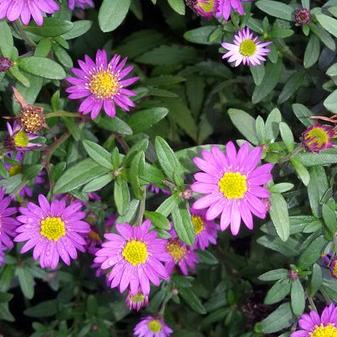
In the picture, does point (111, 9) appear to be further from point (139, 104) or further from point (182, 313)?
point (182, 313)

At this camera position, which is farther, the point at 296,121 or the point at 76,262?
the point at 76,262

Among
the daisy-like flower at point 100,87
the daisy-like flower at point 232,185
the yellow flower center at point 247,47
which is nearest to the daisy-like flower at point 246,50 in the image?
the yellow flower center at point 247,47

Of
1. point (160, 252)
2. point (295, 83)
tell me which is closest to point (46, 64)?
point (160, 252)

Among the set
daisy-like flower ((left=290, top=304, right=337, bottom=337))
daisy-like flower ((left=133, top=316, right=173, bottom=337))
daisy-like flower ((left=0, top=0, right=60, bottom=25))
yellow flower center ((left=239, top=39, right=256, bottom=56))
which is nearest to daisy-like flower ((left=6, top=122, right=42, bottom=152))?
daisy-like flower ((left=0, top=0, right=60, bottom=25))

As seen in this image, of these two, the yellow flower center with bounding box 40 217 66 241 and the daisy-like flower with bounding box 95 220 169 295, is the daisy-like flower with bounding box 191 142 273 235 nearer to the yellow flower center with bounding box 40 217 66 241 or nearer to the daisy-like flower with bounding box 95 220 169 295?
the daisy-like flower with bounding box 95 220 169 295

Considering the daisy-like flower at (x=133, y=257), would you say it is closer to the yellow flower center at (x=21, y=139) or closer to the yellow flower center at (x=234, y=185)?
the yellow flower center at (x=234, y=185)
